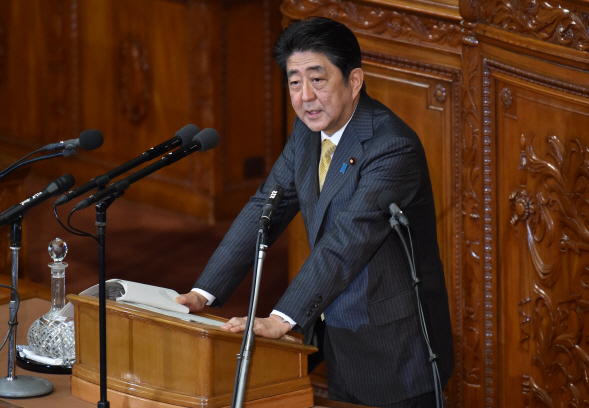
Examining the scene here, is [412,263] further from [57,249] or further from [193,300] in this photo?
[57,249]

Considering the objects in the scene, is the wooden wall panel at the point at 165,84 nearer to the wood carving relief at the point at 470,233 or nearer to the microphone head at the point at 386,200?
the wood carving relief at the point at 470,233

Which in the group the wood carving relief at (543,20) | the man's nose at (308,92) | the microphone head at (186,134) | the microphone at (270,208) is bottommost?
the microphone at (270,208)

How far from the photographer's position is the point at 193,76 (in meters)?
6.90

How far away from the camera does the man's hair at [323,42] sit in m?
2.64

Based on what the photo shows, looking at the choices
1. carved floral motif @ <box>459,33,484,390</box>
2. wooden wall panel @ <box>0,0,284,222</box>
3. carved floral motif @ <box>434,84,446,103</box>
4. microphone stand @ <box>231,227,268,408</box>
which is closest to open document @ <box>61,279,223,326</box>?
microphone stand @ <box>231,227,268,408</box>

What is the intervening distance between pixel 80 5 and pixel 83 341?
556cm

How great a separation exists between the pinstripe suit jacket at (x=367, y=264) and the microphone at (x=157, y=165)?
0.46 meters

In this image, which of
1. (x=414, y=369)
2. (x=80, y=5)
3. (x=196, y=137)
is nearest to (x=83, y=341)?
(x=196, y=137)

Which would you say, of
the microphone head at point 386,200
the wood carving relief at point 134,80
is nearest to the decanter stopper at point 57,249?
the microphone head at point 386,200

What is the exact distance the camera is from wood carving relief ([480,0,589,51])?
304cm

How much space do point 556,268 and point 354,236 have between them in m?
1.18

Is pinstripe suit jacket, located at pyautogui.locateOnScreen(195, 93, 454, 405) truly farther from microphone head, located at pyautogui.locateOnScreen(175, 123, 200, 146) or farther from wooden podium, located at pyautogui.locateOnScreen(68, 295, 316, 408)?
microphone head, located at pyautogui.locateOnScreen(175, 123, 200, 146)

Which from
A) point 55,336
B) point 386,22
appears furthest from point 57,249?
point 386,22

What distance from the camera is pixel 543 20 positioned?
319 cm
